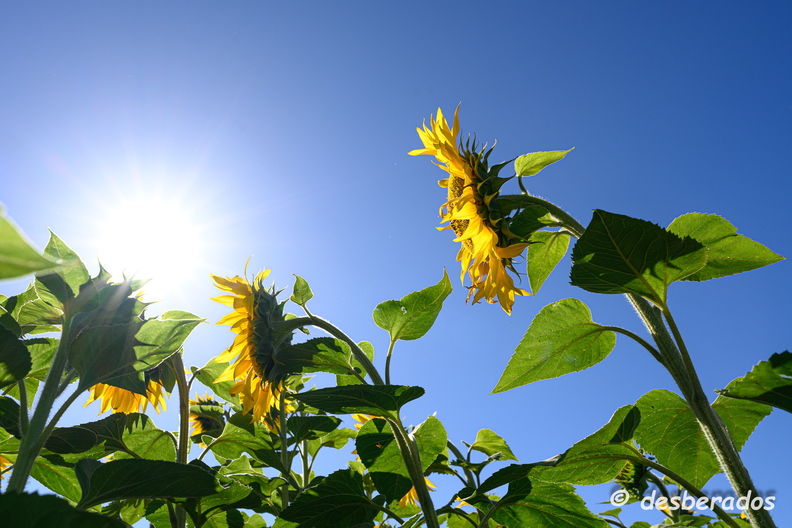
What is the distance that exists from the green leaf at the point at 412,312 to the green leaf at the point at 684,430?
73 cm

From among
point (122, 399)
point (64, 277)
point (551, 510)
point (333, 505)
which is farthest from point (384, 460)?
point (122, 399)

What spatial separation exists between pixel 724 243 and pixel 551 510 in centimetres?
90

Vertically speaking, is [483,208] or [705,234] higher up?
[483,208]

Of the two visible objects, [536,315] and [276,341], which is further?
[276,341]

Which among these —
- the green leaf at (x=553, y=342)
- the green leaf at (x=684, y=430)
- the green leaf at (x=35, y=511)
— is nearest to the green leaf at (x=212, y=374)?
the green leaf at (x=553, y=342)

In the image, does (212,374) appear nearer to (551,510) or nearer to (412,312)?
(412,312)

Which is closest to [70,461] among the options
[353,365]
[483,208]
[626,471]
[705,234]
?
[353,365]

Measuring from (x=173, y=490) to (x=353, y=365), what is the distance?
0.96 metres

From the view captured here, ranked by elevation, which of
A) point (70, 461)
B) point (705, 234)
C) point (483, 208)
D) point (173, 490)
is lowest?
point (173, 490)

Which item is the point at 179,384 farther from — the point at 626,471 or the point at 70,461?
the point at 626,471

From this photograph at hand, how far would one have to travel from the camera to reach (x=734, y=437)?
160 cm

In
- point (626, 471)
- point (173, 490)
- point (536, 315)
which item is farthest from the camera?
point (626, 471)

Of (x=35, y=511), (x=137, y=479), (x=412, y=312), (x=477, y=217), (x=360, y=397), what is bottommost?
(x=35, y=511)

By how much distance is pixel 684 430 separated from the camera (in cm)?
154
